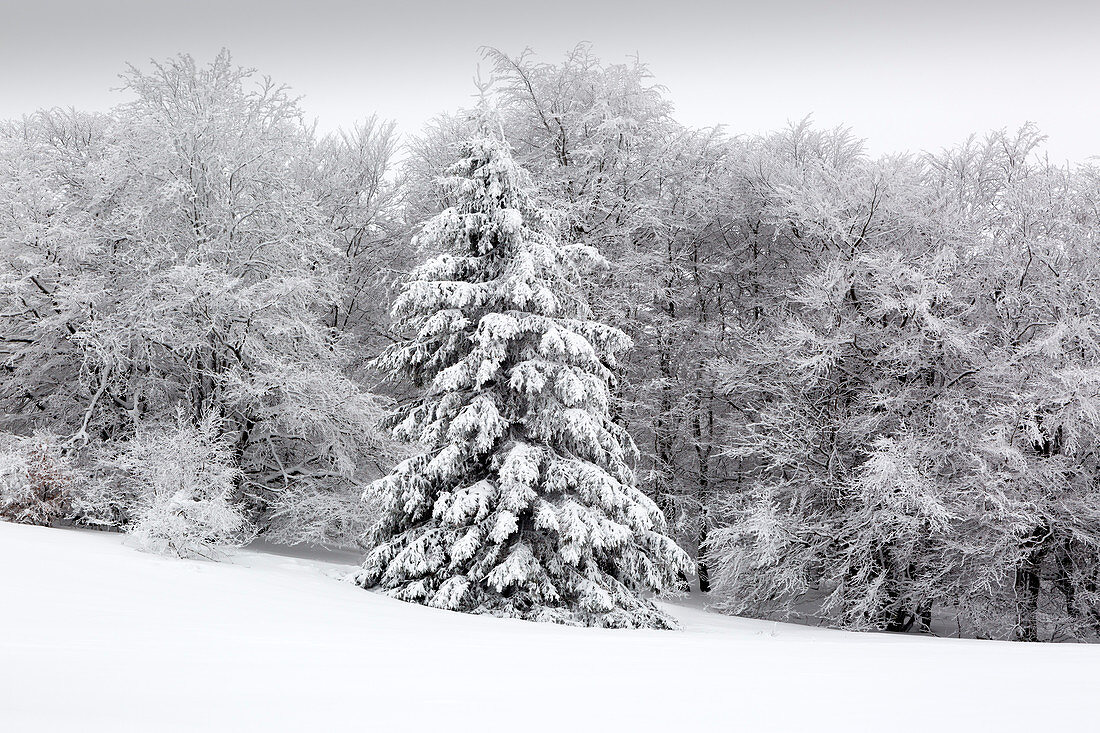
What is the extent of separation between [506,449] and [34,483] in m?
7.47

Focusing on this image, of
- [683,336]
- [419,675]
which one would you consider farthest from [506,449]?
[683,336]

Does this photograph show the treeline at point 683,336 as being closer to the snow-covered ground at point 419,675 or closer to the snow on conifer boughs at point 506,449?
the snow on conifer boughs at point 506,449

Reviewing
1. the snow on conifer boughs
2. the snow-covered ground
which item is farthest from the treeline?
the snow-covered ground

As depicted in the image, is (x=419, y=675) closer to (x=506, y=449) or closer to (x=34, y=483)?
(x=506, y=449)

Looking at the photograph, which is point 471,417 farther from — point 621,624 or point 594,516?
point 621,624

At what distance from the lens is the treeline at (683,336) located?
1322 centimetres

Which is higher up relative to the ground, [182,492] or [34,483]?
[182,492]

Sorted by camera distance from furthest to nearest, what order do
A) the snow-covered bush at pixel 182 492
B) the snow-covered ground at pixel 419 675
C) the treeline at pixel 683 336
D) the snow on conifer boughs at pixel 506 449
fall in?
the treeline at pixel 683 336
the snow on conifer boughs at pixel 506 449
the snow-covered bush at pixel 182 492
the snow-covered ground at pixel 419 675

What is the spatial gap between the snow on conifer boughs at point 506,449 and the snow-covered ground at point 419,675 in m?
2.49

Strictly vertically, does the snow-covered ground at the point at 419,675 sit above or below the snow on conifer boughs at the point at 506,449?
below

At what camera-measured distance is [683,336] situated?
18.8 m

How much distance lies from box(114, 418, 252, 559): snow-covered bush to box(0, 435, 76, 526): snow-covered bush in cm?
91

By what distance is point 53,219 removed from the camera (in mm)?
14945

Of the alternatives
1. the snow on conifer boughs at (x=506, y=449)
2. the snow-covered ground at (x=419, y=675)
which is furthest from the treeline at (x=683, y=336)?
the snow-covered ground at (x=419, y=675)
